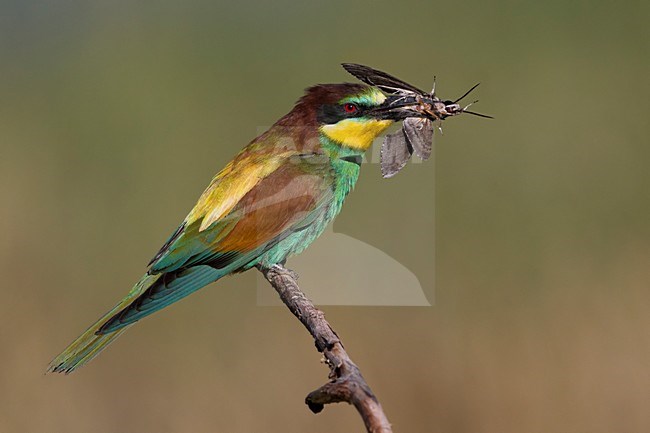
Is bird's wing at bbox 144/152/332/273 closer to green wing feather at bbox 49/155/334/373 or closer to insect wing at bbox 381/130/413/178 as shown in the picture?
green wing feather at bbox 49/155/334/373

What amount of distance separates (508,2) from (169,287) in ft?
9.08

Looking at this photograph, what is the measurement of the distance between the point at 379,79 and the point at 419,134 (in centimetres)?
12

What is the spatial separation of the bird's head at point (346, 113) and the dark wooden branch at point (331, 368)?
327mm

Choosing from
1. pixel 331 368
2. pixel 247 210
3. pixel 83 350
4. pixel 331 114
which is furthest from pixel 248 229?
pixel 331 368

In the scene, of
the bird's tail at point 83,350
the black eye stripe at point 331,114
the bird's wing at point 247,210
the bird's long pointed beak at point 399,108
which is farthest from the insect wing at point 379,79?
the bird's tail at point 83,350

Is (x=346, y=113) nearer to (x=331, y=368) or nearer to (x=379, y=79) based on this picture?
(x=379, y=79)

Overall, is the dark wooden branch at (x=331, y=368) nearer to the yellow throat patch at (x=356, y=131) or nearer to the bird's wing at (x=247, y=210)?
the bird's wing at (x=247, y=210)

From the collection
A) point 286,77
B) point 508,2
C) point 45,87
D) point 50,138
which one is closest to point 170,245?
point 286,77

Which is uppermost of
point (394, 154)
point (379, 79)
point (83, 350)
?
point (379, 79)

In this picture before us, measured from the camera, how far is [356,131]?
6.14 ft

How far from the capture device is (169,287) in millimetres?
1765

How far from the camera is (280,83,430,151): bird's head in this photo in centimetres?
180

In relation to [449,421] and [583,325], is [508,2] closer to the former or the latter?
[583,325]

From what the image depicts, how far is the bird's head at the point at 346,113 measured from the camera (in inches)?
71.0
